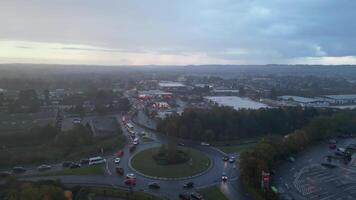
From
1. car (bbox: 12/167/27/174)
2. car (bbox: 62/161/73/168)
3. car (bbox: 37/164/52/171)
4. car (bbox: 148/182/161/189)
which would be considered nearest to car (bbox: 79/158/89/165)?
car (bbox: 62/161/73/168)

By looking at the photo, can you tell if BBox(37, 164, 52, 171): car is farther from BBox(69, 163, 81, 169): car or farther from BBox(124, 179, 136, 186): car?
BBox(124, 179, 136, 186): car

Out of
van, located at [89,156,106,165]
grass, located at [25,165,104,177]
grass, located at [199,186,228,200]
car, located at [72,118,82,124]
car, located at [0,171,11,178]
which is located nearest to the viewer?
grass, located at [199,186,228,200]

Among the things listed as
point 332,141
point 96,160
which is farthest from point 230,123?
point 96,160

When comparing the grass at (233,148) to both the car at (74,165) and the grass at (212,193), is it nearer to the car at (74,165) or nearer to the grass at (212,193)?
the grass at (212,193)

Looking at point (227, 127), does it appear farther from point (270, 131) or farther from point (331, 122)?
point (331, 122)

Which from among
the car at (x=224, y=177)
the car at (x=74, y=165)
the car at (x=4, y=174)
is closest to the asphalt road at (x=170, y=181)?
the car at (x=224, y=177)

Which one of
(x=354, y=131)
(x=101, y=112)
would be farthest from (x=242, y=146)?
(x=101, y=112)
